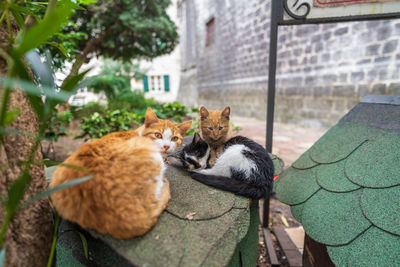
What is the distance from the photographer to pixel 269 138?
187 centimetres

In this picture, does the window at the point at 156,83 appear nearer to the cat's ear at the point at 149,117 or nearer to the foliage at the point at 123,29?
the foliage at the point at 123,29

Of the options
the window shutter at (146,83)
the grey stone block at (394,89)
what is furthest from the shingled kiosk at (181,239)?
the window shutter at (146,83)

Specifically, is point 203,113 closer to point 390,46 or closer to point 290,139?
point 290,139

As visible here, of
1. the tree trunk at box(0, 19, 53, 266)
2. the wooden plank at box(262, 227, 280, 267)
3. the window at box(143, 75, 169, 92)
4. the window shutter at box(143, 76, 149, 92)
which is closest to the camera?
the tree trunk at box(0, 19, 53, 266)

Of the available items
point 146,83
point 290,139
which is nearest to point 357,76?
point 290,139

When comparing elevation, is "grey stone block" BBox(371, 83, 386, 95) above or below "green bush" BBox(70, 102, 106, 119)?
above

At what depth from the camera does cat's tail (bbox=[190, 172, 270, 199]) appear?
1025mm

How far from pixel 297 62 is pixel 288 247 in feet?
15.2

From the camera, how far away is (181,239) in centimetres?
69

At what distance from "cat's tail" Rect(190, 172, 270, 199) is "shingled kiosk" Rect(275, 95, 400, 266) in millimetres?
307

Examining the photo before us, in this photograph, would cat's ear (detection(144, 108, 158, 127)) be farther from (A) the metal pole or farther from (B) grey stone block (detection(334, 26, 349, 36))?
(B) grey stone block (detection(334, 26, 349, 36))

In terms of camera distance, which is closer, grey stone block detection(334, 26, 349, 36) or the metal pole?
the metal pole

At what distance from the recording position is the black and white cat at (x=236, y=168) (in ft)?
3.51

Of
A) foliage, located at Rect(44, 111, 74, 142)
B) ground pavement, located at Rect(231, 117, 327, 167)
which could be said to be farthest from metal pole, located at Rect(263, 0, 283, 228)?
foliage, located at Rect(44, 111, 74, 142)
